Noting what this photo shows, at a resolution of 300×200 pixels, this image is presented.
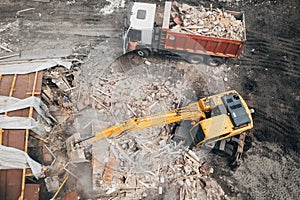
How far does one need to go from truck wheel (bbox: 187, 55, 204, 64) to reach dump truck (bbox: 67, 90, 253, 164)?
138 inches

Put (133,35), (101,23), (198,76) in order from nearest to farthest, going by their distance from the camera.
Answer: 1. (133,35)
2. (198,76)
3. (101,23)

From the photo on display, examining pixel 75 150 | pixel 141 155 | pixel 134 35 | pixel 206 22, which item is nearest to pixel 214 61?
pixel 206 22

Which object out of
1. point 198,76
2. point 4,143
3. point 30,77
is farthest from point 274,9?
point 4,143

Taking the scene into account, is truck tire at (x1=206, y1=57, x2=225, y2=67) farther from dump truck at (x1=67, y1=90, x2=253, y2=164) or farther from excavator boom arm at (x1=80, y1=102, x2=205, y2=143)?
excavator boom arm at (x1=80, y1=102, x2=205, y2=143)

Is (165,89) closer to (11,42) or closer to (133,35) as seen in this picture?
(133,35)

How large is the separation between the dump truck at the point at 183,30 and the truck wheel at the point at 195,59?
146 millimetres

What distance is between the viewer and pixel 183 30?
53.7 ft

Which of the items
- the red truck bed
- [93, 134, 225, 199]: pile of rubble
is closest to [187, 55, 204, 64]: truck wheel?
the red truck bed

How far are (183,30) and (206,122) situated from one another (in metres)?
5.10

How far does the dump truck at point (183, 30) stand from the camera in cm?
1619

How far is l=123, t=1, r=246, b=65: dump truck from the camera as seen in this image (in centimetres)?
1619

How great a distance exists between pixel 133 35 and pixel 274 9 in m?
9.94

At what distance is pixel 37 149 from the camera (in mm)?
14953

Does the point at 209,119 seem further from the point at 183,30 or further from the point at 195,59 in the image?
the point at 183,30
